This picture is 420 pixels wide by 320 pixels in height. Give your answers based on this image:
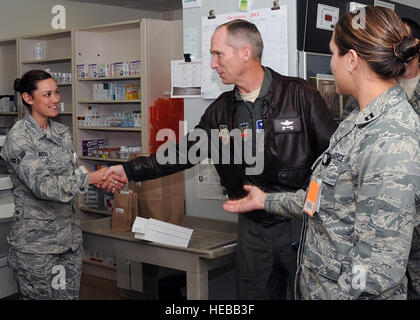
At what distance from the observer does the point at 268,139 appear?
7.54 feet

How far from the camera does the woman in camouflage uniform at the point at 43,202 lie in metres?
2.59

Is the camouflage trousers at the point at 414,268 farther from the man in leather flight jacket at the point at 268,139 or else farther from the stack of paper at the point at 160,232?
the stack of paper at the point at 160,232

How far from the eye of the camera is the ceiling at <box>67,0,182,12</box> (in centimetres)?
866

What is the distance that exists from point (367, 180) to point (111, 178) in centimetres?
172

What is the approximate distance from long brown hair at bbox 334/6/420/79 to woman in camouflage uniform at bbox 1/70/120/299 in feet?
5.59

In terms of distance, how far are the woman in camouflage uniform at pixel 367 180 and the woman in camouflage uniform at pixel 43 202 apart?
58.5 inches

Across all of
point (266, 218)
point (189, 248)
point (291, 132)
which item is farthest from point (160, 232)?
point (291, 132)

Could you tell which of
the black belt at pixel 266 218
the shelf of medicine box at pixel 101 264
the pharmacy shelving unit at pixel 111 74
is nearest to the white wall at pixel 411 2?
the pharmacy shelving unit at pixel 111 74

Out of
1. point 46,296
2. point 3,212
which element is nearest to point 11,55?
point 3,212

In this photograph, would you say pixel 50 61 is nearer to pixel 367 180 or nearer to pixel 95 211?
pixel 95 211

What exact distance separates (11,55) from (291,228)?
6.22 m

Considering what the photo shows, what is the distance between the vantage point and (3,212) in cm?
301

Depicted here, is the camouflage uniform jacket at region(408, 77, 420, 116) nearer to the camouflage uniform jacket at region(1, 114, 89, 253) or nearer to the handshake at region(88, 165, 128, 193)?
the handshake at region(88, 165, 128, 193)
